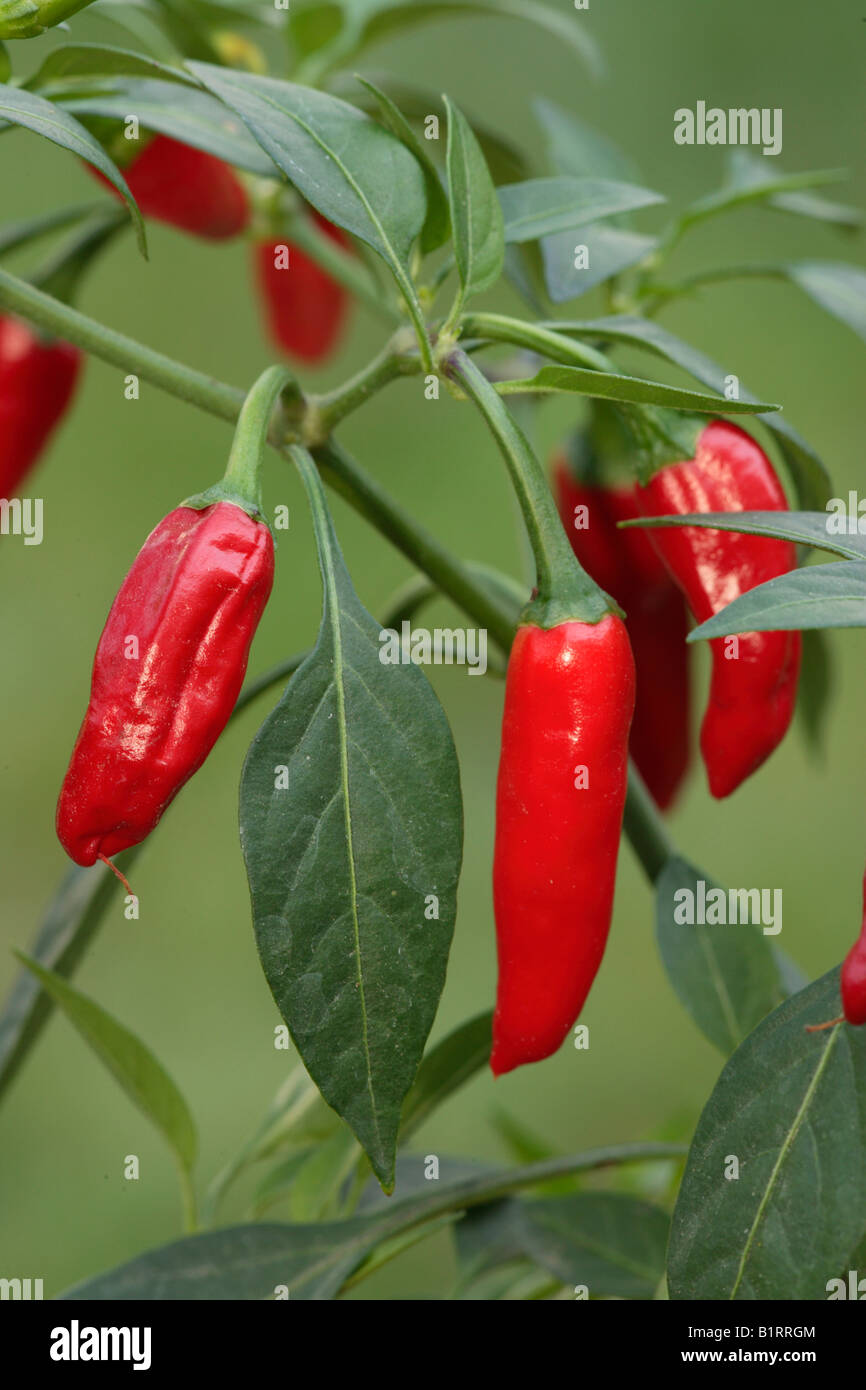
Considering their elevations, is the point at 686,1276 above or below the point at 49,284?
below

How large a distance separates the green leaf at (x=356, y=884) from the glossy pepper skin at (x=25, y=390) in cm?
43

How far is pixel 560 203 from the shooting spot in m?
0.58

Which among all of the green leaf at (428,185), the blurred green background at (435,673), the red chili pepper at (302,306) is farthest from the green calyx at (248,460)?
the blurred green background at (435,673)

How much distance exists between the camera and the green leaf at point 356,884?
0.45 metres

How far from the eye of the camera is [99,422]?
2156 mm

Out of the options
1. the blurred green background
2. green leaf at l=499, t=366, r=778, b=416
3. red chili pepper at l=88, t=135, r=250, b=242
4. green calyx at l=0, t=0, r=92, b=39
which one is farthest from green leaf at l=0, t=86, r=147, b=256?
the blurred green background

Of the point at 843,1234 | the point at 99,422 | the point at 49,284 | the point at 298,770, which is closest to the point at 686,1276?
the point at 843,1234

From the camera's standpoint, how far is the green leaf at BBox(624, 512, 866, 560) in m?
0.45

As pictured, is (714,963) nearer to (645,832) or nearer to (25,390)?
(645,832)

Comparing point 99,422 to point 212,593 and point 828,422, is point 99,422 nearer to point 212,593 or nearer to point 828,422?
point 828,422

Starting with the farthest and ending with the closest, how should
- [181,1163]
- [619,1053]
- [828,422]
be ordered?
1. [828,422]
2. [619,1053]
3. [181,1163]

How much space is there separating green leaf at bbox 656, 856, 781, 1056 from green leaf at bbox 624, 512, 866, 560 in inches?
7.6
